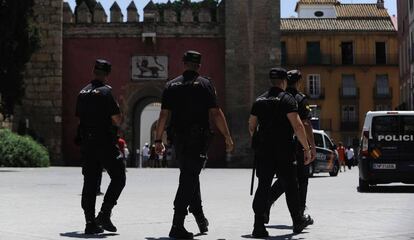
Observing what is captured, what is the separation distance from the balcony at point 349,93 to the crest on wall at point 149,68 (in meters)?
28.1

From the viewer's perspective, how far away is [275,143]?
7.56 meters

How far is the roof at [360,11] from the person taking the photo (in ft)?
220

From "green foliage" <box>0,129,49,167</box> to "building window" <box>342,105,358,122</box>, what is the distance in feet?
114

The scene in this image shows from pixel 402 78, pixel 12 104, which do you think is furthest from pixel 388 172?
pixel 402 78

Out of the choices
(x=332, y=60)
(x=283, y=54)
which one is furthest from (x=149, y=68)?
(x=332, y=60)

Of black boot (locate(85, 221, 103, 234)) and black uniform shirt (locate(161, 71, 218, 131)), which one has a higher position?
black uniform shirt (locate(161, 71, 218, 131))

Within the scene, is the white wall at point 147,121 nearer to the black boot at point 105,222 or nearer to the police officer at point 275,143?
the black boot at point 105,222

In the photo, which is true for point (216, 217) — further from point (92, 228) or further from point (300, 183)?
point (92, 228)

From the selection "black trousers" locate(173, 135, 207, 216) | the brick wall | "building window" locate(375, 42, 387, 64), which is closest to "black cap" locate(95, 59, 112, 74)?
"black trousers" locate(173, 135, 207, 216)

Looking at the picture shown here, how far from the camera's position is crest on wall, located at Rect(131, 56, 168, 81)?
36.7m

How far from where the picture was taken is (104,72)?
7.98 metres

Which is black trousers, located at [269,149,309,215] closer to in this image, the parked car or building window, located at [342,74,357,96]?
the parked car

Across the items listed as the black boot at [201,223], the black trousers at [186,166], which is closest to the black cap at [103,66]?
the black trousers at [186,166]

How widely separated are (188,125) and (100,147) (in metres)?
1.08
